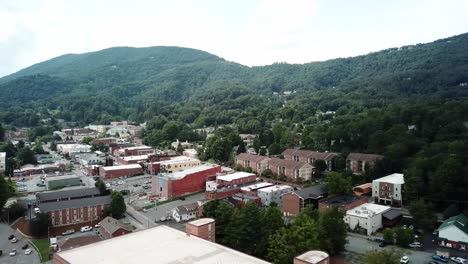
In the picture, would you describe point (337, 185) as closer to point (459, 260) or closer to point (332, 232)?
point (332, 232)

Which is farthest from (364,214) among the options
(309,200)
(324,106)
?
(324,106)

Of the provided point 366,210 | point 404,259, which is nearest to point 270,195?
point 366,210

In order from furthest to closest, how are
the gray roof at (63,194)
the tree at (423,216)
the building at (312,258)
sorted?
1. the gray roof at (63,194)
2. the tree at (423,216)
3. the building at (312,258)

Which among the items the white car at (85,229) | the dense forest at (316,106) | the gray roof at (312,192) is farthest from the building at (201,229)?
the dense forest at (316,106)

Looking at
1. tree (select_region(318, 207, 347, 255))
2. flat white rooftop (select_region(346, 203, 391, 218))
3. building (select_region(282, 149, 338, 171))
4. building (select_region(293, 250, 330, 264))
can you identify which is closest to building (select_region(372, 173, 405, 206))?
flat white rooftop (select_region(346, 203, 391, 218))

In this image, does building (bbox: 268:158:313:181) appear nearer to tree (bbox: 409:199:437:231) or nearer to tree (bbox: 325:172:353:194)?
tree (bbox: 325:172:353:194)

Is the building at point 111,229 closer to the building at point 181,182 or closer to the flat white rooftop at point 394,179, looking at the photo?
the building at point 181,182

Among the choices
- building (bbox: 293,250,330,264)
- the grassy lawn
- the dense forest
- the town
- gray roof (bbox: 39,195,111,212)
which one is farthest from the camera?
the dense forest
